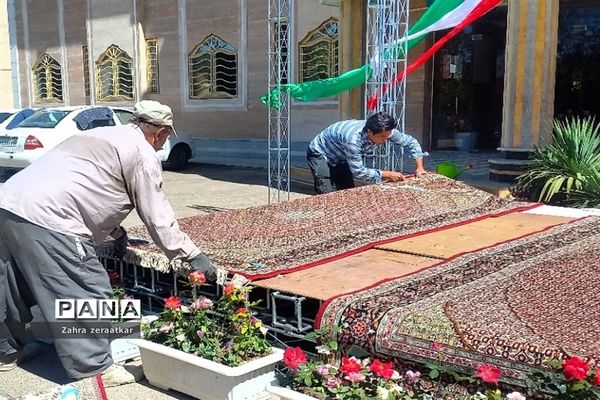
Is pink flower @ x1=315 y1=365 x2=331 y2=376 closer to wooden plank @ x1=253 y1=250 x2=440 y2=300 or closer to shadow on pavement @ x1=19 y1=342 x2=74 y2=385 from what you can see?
wooden plank @ x1=253 y1=250 x2=440 y2=300

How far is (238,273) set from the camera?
3936mm

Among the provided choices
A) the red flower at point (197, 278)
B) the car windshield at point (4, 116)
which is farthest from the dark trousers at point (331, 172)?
the car windshield at point (4, 116)

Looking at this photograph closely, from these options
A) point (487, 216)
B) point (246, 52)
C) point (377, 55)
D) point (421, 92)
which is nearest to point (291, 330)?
point (487, 216)

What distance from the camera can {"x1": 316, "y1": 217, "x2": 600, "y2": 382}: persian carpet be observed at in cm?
278

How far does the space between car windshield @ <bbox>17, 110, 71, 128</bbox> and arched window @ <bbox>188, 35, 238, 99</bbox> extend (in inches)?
195

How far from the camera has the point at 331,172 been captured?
22.4 ft

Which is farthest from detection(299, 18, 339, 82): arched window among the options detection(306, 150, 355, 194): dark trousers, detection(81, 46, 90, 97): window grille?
detection(81, 46, 90, 97): window grille

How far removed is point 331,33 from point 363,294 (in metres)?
11.3

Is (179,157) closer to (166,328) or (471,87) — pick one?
(471,87)

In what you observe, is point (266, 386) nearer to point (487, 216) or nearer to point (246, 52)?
point (487, 216)

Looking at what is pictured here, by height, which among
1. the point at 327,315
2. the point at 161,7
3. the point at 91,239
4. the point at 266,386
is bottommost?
the point at 266,386

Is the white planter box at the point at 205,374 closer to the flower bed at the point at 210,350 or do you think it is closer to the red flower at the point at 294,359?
the flower bed at the point at 210,350

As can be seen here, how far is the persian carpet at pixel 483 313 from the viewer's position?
2783mm

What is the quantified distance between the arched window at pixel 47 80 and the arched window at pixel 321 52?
962 cm
